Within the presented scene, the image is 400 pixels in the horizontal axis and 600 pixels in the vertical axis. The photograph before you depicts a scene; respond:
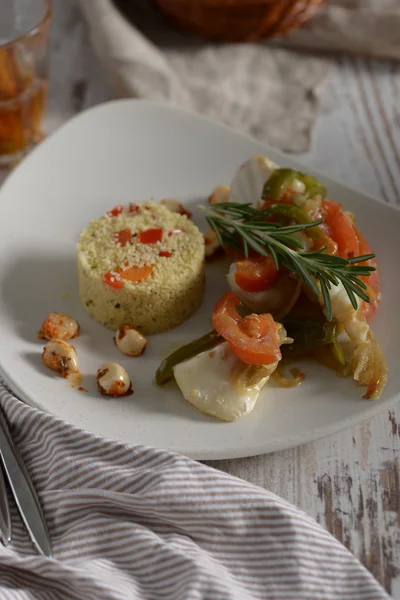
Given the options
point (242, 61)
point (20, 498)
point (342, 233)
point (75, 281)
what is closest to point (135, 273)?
point (75, 281)

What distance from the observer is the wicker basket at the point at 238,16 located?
509 cm

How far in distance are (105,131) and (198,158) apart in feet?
1.68

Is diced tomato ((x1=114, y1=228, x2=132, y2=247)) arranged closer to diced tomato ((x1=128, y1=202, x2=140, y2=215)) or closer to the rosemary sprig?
diced tomato ((x1=128, y1=202, x2=140, y2=215))

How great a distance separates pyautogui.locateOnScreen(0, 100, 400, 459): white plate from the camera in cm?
306

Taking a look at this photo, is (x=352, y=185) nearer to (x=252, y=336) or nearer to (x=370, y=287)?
(x=370, y=287)

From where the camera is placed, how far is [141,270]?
3525mm

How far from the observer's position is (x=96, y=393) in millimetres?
3225

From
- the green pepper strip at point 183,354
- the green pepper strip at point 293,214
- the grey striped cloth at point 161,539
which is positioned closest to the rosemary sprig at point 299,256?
the green pepper strip at point 293,214

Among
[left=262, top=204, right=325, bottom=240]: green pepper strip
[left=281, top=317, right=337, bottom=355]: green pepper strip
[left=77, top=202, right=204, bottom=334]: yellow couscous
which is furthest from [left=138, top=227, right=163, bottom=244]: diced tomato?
[left=281, top=317, right=337, bottom=355]: green pepper strip

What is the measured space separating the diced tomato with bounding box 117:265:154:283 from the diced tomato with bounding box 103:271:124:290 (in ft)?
0.11

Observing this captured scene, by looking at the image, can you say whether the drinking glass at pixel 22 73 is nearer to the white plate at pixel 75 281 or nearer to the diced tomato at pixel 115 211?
the white plate at pixel 75 281

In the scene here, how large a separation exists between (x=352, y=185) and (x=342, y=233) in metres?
1.17

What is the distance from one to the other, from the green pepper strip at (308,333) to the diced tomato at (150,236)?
2.32 ft

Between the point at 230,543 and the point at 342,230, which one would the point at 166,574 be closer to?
the point at 230,543
